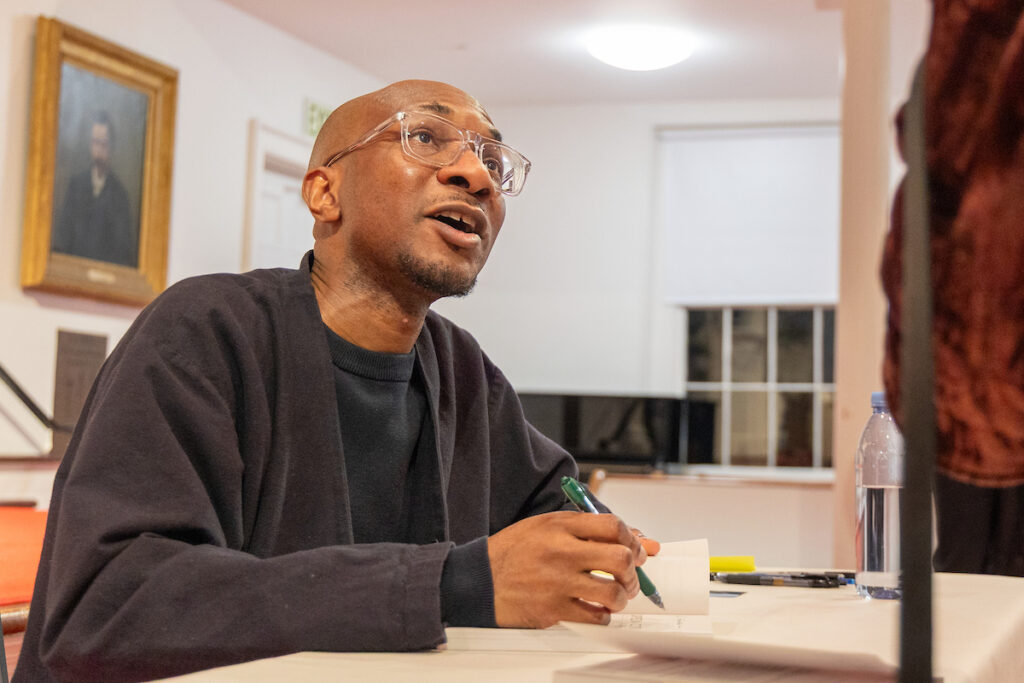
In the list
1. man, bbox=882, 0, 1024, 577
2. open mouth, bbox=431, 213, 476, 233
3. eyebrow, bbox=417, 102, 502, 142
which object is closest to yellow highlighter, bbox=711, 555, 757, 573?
open mouth, bbox=431, 213, 476, 233

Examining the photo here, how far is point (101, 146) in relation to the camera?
4414 millimetres

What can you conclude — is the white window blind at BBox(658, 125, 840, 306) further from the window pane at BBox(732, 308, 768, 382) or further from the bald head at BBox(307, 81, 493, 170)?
the bald head at BBox(307, 81, 493, 170)

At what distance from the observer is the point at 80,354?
4.40 m

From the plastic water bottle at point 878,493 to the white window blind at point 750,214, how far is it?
16.5ft

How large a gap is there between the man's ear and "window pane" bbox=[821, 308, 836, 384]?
217 inches

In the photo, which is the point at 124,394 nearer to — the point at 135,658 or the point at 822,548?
the point at 135,658

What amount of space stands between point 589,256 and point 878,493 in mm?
5342

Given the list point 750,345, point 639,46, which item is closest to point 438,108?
point 639,46

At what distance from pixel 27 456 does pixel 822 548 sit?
360cm

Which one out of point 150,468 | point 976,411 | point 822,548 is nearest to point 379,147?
point 150,468

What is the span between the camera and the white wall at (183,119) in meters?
4.11

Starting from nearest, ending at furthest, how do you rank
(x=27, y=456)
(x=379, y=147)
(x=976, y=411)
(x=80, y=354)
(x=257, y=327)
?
(x=976, y=411) → (x=257, y=327) → (x=379, y=147) → (x=27, y=456) → (x=80, y=354)

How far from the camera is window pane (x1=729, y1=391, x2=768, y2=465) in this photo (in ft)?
21.9

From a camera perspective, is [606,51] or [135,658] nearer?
[135,658]
